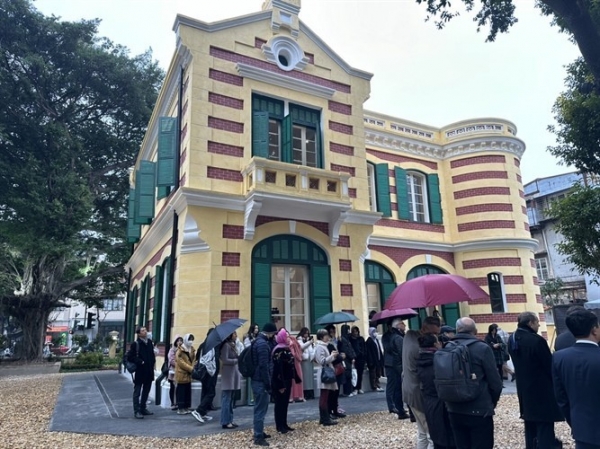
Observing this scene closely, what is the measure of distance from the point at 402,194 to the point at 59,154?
56.0 ft

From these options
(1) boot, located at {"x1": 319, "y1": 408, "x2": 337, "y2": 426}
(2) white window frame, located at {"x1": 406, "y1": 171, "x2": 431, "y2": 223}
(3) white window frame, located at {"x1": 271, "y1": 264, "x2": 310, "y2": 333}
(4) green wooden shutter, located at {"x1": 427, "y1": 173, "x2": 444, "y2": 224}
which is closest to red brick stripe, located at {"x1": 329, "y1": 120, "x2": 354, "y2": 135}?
(3) white window frame, located at {"x1": 271, "y1": 264, "x2": 310, "y2": 333}

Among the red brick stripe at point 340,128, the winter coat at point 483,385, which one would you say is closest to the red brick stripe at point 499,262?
the red brick stripe at point 340,128

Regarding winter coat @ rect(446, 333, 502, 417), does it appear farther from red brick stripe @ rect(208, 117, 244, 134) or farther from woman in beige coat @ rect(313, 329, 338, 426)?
red brick stripe @ rect(208, 117, 244, 134)

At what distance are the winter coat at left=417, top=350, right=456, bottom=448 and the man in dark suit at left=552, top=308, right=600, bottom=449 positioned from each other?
4.26ft

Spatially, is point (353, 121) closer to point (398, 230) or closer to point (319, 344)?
point (398, 230)

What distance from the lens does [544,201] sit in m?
31.6

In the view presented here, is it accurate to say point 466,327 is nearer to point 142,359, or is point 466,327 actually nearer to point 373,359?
point 142,359

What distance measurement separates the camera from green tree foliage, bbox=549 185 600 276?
8133 millimetres

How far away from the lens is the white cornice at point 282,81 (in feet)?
36.1

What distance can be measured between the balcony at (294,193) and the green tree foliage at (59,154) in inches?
542

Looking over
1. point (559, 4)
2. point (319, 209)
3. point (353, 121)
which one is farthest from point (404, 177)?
point (559, 4)

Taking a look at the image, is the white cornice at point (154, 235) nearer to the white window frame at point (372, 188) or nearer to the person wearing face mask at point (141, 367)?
the person wearing face mask at point (141, 367)

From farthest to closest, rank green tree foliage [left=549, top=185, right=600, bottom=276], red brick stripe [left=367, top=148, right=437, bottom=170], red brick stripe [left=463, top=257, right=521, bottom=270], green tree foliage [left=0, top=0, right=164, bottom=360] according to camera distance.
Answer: green tree foliage [left=0, top=0, right=164, bottom=360] < red brick stripe [left=367, top=148, right=437, bottom=170] < red brick stripe [left=463, top=257, right=521, bottom=270] < green tree foliage [left=549, top=185, right=600, bottom=276]

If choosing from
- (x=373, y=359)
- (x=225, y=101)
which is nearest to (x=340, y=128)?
(x=225, y=101)
